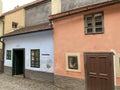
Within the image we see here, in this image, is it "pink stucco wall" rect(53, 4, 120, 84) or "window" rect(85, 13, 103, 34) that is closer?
"pink stucco wall" rect(53, 4, 120, 84)

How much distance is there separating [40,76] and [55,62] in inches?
100

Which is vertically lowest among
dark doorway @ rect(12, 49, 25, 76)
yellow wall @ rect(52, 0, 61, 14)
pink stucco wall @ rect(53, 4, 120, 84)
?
dark doorway @ rect(12, 49, 25, 76)

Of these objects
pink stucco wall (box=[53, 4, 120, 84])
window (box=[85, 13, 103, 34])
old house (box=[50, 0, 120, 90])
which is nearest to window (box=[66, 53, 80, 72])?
old house (box=[50, 0, 120, 90])

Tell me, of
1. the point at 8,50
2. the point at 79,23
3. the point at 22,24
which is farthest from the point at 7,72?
the point at 79,23

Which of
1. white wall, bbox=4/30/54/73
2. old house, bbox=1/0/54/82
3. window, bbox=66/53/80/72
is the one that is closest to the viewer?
window, bbox=66/53/80/72

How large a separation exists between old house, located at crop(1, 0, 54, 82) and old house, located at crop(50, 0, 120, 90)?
4.66 ft

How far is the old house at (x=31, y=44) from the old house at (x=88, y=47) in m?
1.42

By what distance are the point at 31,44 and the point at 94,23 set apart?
21.6 ft

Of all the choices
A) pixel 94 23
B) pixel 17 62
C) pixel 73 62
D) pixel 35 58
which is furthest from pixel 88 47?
pixel 17 62

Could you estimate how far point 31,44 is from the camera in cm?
1404

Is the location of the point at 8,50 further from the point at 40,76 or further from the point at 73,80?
the point at 73,80

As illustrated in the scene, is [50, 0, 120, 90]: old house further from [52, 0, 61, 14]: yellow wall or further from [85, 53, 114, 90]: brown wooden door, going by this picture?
[52, 0, 61, 14]: yellow wall

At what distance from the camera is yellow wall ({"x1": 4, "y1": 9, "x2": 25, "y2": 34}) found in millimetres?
17750

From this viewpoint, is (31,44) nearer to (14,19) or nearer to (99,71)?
(14,19)
